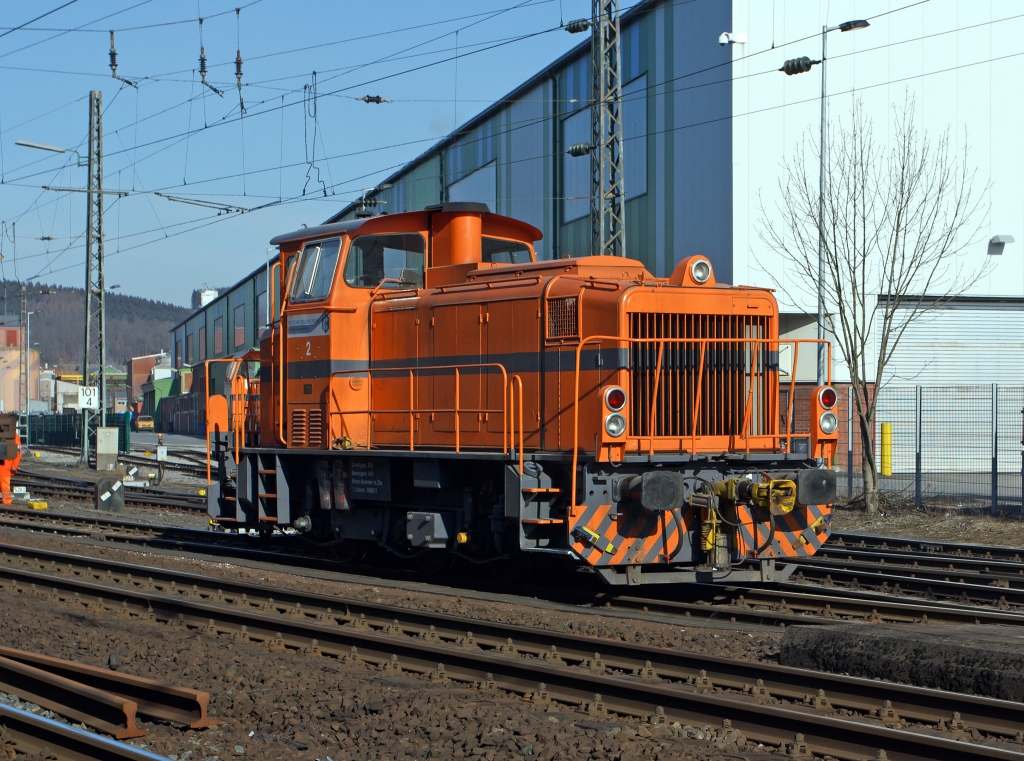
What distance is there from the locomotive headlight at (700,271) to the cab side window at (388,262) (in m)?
3.17

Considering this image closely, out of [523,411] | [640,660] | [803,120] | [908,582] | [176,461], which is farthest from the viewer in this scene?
[176,461]

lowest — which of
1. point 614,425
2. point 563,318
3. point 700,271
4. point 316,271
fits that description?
point 614,425

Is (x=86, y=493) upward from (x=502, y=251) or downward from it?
downward

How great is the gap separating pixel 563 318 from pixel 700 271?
52.8 inches

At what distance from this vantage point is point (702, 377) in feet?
31.6

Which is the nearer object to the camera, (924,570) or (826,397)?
(826,397)

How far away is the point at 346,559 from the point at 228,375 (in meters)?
2.80

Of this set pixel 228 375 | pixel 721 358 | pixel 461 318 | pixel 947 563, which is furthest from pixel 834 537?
pixel 228 375

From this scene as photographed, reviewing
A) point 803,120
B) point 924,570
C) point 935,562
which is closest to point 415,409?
point 924,570

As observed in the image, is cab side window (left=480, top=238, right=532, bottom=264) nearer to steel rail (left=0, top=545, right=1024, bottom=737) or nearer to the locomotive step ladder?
the locomotive step ladder

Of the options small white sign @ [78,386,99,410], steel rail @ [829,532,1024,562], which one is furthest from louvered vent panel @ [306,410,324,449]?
small white sign @ [78,386,99,410]

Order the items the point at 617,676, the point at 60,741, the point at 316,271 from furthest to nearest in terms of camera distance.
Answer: the point at 316,271
the point at 617,676
the point at 60,741

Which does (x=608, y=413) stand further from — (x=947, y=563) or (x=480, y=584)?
(x=947, y=563)

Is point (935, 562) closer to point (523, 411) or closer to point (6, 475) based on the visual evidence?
point (523, 411)
